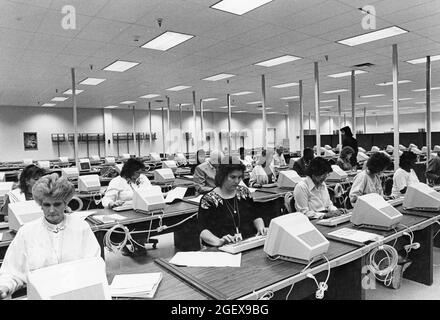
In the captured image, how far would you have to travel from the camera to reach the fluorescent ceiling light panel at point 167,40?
5230mm

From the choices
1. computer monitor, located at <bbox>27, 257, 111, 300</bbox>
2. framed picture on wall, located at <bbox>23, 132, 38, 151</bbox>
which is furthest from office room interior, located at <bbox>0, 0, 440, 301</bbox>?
framed picture on wall, located at <bbox>23, 132, 38, 151</bbox>

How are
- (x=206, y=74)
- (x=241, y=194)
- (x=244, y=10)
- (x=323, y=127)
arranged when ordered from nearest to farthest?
(x=241, y=194) < (x=244, y=10) < (x=206, y=74) < (x=323, y=127)

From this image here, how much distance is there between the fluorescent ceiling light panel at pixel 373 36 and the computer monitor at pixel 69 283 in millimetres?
5560

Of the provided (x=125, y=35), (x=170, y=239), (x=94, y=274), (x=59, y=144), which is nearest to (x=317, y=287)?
(x=94, y=274)

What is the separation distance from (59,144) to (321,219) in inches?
547

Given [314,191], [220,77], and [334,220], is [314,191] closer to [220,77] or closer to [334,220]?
[334,220]

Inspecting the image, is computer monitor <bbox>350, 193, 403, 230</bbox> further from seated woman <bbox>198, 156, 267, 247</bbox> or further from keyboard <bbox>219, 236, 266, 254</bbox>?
keyboard <bbox>219, 236, 266, 254</bbox>

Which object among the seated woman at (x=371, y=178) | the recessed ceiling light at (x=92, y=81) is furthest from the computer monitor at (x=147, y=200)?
the recessed ceiling light at (x=92, y=81)

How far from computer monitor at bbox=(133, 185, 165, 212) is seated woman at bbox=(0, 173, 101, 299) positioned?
1.33 metres

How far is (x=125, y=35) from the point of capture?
16.7ft

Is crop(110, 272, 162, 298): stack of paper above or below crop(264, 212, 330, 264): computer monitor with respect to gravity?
below

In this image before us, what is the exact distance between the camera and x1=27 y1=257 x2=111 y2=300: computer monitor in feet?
3.91
